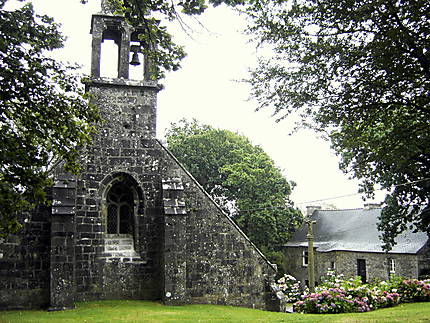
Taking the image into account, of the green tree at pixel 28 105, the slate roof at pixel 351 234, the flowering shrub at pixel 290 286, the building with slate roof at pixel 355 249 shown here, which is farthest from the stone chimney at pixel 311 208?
the green tree at pixel 28 105

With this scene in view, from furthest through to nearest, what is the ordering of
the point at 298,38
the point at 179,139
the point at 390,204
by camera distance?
the point at 179,139 < the point at 390,204 < the point at 298,38

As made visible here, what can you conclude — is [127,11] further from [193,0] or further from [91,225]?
[91,225]

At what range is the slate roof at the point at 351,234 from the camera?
2666 centimetres

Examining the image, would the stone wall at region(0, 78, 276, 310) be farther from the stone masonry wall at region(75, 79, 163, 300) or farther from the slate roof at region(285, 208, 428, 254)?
the slate roof at region(285, 208, 428, 254)

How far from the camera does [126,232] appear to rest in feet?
41.1

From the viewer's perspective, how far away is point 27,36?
23.2 ft

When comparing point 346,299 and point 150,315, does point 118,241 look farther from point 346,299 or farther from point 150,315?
point 346,299

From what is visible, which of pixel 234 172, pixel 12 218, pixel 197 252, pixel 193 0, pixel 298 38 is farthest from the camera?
pixel 234 172

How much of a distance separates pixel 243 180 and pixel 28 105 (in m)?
24.0

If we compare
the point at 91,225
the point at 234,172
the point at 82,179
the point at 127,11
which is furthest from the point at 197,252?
the point at 234,172

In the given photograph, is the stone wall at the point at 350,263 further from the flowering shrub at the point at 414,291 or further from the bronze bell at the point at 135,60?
the bronze bell at the point at 135,60

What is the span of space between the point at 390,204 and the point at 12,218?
17.0m

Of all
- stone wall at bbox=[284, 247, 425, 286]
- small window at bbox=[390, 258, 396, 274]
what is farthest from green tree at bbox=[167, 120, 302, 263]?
small window at bbox=[390, 258, 396, 274]

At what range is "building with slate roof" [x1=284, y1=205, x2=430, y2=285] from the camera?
83.7 ft
